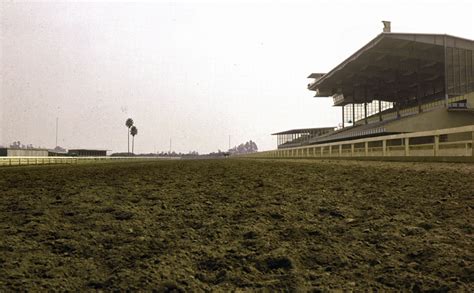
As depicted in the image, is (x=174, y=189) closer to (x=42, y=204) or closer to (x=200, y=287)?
(x=42, y=204)

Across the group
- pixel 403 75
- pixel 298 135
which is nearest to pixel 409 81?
pixel 403 75

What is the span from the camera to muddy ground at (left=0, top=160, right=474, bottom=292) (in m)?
2.82

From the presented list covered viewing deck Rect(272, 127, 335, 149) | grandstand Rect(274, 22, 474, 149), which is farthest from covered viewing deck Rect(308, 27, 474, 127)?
covered viewing deck Rect(272, 127, 335, 149)

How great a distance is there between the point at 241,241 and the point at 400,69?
5946cm

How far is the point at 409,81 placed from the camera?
204 feet

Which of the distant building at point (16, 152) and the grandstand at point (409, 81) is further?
the distant building at point (16, 152)

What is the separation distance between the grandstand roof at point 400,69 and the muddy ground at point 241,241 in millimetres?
42847

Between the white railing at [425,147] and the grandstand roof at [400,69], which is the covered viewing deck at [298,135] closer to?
the grandstand roof at [400,69]

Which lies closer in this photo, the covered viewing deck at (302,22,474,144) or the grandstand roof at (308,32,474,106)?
the covered viewing deck at (302,22,474,144)

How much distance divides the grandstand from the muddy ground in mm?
14106

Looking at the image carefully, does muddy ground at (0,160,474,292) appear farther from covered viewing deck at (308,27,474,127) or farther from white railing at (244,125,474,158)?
covered viewing deck at (308,27,474,127)

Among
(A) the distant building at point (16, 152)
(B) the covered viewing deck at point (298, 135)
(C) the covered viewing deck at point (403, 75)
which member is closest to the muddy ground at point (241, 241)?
(C) the covered viewing deck at point (403, 75)

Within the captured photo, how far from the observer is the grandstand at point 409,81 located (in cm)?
4241

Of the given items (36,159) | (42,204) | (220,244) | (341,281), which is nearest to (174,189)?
(42,204)
